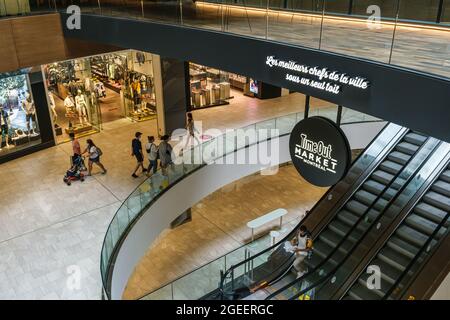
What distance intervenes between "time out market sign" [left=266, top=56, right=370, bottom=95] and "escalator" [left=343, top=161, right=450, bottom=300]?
3972 millimetres

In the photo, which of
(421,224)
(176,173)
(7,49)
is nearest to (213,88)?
(176,173)

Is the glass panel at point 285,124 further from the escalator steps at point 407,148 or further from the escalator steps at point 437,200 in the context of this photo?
the escalator steps at point 437,200

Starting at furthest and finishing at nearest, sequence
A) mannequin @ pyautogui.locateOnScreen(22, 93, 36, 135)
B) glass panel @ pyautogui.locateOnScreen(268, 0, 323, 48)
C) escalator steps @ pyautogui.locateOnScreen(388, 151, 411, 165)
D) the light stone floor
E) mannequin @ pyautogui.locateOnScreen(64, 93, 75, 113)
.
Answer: mannequin @ pyautogui.locateOnScreen(64, 93, 75, 113) → mannequin @ pyautogui.locateOnScreen(22, 93, 36, 135) → escalator steps @ pyautogui.locateOnScreen(388, 151, 411, 165) → the light stone floor → glass panel @ pyautogui.locateOnScreen(268, 0, 323, 48)

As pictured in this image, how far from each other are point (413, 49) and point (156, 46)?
5.64 m

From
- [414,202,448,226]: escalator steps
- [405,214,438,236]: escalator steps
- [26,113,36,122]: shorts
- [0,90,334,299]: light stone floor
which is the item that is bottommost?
[0,90,334,299]: light stone floor

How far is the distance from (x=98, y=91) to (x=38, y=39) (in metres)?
5.06

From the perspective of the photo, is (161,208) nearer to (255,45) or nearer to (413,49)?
(255,45)

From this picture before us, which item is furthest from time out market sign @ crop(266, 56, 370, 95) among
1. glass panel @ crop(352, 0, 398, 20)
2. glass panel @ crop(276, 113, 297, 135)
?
glass panel @ crop(276, 113, 297, 135)

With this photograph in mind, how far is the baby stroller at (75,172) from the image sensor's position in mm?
12070

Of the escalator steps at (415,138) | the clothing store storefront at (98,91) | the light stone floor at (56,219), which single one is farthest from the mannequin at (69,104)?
the escalator steps at (415,138)

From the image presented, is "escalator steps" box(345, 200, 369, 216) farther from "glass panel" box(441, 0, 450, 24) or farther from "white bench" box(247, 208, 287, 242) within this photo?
"glass panel" box(441, 0, 450, 24)

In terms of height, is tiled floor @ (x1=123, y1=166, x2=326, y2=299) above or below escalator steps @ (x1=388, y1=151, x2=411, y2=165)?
below

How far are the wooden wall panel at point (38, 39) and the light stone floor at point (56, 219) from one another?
3042 millimetres

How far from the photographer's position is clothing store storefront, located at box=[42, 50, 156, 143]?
16.0 metres
